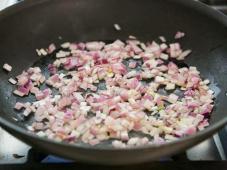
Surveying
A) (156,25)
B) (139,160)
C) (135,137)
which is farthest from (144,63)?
(139,160)

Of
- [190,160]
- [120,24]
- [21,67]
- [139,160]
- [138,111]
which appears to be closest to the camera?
[139,160]

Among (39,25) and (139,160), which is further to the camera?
(39,25)

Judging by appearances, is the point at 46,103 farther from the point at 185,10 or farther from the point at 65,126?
the point at 185,10

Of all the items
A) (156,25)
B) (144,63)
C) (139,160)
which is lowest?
(139,160)

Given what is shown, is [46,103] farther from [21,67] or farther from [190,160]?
[190,160]

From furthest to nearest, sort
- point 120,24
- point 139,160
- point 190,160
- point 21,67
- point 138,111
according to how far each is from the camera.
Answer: point 120,24 → point 21,67 → point 138,111 → point 190,160 → point 139,160

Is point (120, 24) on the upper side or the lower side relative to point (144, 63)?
upper
